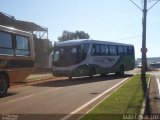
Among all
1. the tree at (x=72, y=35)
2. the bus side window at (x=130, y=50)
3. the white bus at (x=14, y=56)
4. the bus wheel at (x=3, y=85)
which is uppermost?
the tree at (x=72, y=35)

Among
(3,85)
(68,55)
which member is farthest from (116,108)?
(68,55)

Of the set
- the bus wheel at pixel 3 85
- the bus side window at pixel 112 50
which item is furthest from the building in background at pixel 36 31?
the bus wheel at pixel 3 85

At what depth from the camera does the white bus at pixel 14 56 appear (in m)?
18.3

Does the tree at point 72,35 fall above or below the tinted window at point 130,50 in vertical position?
above

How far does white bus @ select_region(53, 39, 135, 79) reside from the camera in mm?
30794

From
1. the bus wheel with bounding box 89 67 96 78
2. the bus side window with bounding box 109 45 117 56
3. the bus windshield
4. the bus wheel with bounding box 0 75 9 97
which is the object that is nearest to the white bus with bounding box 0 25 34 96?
the bus wheel with bounding box 0 75 9 97

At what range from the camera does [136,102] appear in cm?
1414

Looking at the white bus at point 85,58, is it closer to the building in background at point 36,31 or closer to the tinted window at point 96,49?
the tinted window at point 96,49

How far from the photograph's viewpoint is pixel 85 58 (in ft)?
105

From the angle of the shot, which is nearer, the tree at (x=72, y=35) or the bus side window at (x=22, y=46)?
the bus side window at (x=22, y=46)

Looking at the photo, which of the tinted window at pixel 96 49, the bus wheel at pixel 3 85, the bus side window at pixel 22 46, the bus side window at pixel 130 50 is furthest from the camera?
the bus side window at pixel 130 50

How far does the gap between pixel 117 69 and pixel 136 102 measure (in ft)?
85.4

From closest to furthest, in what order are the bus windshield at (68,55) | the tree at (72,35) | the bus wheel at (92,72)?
the bus windshield at (68,55), the bus wheel at (92,72), the tree at (72,35)

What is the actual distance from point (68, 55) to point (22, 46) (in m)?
10.8
